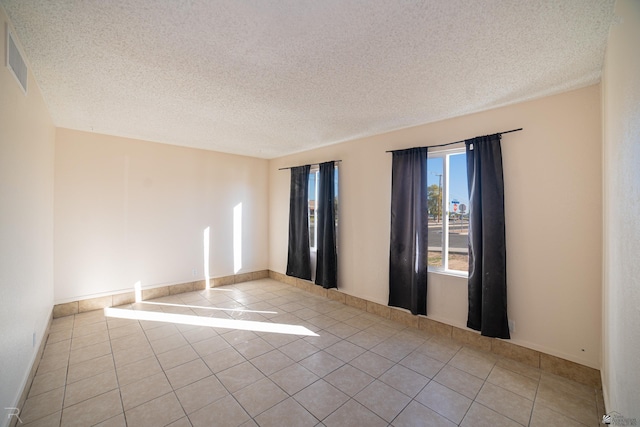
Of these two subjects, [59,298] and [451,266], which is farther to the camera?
[59,298]

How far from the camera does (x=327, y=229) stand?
427 cm

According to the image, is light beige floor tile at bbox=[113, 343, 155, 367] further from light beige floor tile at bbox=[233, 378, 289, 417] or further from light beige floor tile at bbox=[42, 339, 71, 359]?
light beige floor tile at bbox=[233, 378, 289, 417]

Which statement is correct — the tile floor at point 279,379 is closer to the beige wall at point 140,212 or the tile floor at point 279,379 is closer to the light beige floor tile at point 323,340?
the light beige floor tile at point 323,340

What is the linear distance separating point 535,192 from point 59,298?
594 cm

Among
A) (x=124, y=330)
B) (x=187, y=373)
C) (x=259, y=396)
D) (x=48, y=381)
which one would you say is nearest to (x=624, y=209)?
(x=259, y=396)

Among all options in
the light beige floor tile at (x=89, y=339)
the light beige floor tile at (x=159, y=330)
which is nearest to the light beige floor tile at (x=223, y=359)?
the light beige floor tile at (x=159, y=330)

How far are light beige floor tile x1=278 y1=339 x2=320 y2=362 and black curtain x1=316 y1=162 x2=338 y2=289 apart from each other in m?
1.42

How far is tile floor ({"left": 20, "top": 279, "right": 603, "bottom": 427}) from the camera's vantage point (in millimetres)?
1858

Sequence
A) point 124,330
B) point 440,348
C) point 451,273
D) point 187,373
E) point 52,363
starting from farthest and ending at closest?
point 124,330 → point 451,273 → point 440,348 → point 52,363 → point 187,373

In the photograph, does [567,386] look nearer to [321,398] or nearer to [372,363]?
[372,363]

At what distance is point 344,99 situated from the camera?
8.45 ft

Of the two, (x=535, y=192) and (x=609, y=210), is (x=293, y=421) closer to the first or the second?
(x=609, y=210)

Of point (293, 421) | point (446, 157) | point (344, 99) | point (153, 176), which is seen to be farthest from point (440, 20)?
point (153, 176)

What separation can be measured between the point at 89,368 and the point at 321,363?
7.20 feet
